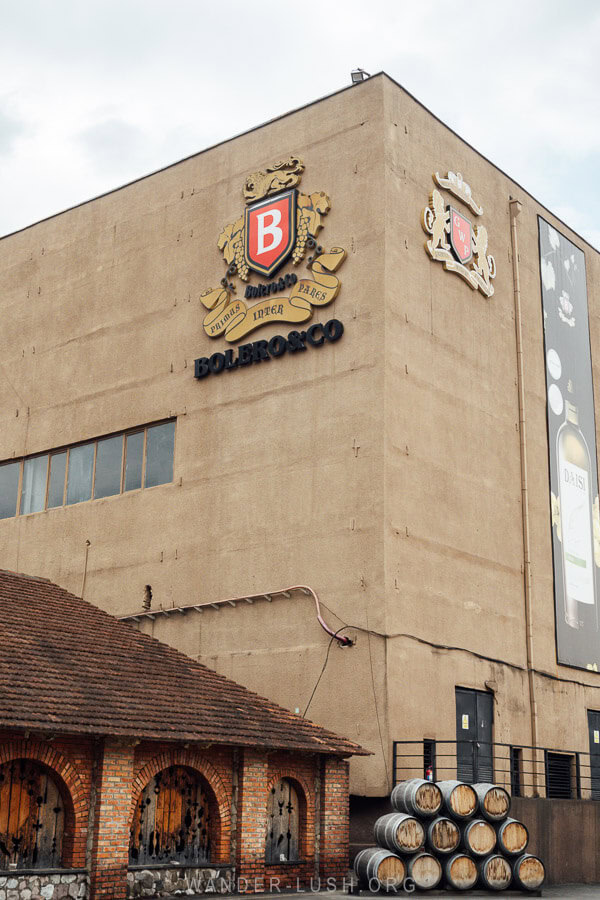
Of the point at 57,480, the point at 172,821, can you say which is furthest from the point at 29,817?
the point at 57,480

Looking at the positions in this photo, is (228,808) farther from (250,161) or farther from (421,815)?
(250,161)

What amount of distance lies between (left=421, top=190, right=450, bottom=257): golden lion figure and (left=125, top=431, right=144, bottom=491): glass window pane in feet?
28.8

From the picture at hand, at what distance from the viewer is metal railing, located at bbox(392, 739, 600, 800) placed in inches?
881

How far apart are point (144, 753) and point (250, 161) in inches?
627

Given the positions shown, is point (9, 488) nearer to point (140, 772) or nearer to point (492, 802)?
point (140, 772)

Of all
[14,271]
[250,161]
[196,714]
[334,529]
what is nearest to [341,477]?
[334,529]

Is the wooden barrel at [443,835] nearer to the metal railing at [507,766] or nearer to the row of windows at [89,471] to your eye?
the metal railing at [507,766]

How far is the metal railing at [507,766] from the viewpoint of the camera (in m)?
22.4

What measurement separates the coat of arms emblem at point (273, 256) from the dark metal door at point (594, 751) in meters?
12.7

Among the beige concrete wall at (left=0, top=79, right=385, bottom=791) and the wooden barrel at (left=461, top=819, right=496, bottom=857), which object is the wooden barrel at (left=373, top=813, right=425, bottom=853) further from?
the beige concrete wall at (left=0, top=79, right=385, bottom=791)

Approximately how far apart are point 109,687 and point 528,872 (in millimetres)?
8616

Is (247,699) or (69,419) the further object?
(69,419)

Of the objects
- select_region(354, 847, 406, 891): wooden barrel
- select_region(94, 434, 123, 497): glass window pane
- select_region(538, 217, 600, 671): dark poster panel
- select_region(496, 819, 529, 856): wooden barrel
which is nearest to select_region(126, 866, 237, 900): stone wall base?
select_region(354, 847, 406, 891): wooden barrel

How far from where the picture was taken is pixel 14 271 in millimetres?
33062
